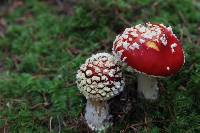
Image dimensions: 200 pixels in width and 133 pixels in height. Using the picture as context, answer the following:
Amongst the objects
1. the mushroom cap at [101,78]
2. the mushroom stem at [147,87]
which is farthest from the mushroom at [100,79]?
the mushroom stem at [147,87]

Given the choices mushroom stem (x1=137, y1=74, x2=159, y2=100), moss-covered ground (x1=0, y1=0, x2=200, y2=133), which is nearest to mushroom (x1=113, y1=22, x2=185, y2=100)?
mushroom stem (x1=137, y1=74, x2=159, y2=100)

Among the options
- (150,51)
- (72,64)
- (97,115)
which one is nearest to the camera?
(150,51)

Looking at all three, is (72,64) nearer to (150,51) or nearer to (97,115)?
(97,115)

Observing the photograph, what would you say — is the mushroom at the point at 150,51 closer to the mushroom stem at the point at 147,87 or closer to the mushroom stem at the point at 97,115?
the mushroom stem at the point at 147,87

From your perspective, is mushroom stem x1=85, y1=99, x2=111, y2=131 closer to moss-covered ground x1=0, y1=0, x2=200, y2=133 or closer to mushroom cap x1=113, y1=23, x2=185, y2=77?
moss-covered ground x1=0, y1=0, x2=200, y2=133

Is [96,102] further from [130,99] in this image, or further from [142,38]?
[142,38]

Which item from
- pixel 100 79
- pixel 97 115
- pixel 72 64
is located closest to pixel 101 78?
pixel 100 79

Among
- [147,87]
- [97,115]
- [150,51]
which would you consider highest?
[150,51]

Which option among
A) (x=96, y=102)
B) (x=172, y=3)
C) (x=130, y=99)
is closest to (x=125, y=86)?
(x=130, y=99)
